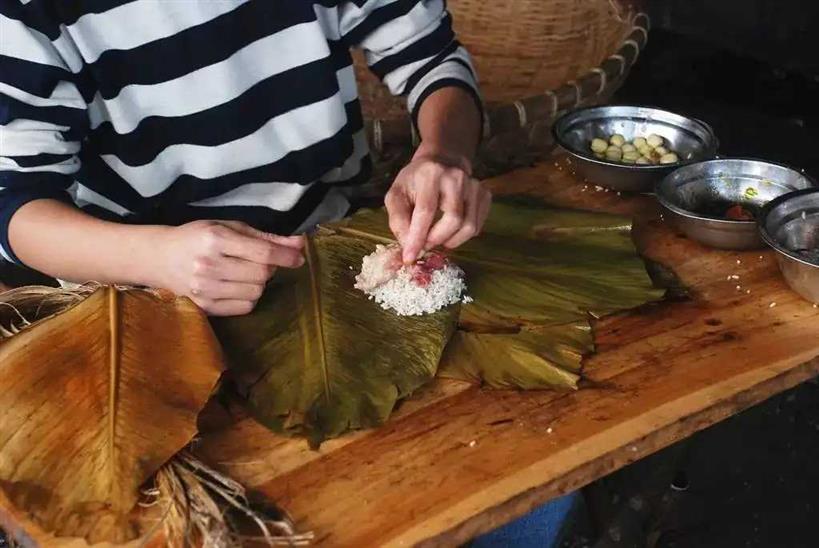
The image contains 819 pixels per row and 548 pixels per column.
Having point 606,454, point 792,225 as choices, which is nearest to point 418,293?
point 606,454

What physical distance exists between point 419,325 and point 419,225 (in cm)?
14

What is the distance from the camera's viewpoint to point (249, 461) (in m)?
1.09

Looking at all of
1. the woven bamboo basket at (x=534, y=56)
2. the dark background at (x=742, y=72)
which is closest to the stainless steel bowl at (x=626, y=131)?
the woven bamboo basket at (x=534, y=56)

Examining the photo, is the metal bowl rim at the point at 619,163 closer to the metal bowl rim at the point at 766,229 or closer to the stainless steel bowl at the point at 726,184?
the stainless steel bowl at the point at 726,184

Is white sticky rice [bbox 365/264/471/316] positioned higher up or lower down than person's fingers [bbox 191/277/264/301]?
lower down

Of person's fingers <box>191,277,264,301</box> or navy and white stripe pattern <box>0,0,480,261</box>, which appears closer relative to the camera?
person's fingers <box>191,277,264,301</box>

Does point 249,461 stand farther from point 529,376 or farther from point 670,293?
point 670,293

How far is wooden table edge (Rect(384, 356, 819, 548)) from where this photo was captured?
998 mm

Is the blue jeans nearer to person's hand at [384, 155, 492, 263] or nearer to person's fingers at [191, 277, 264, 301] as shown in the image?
person's hand at [384, 155, 492, 263]

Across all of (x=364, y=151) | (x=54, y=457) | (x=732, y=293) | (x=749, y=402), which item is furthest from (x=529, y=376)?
(x=364, y=151)

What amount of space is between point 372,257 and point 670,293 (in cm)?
45

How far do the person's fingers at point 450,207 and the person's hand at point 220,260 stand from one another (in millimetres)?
194

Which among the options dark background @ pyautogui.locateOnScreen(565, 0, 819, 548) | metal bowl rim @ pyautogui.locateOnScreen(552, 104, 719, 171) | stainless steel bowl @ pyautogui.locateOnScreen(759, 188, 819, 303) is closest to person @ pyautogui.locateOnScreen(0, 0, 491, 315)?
metal bowl rim @ pyautogui.locateOnScreen(552, 104, 719, 171)

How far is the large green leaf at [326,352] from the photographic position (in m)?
1.15
